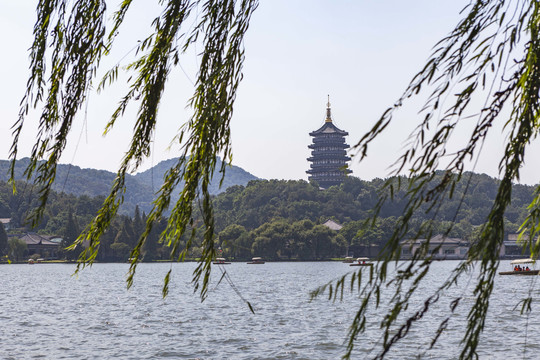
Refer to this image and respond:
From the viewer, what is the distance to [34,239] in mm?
94688

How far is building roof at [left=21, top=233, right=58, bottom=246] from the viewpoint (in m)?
93.8

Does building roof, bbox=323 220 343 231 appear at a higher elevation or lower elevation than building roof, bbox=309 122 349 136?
lower

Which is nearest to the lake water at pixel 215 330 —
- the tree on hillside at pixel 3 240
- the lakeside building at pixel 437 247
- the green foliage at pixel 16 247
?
the lakeside building at pixel 437 247

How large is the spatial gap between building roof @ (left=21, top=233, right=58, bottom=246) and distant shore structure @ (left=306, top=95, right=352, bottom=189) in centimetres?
5786

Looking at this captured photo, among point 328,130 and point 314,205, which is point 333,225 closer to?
point 314,205

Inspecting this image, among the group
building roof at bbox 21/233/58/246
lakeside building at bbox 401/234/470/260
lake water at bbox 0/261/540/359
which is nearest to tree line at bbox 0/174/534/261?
building roof at bbox 21/233/58/246

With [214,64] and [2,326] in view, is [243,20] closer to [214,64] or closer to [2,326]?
[214,64]

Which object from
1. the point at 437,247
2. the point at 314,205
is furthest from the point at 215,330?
the point at 314,205

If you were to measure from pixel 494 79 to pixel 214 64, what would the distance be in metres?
1.49

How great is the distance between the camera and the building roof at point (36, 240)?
9381 cm

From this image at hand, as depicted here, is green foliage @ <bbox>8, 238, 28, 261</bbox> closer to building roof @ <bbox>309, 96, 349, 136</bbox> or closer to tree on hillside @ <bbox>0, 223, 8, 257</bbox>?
tree on hillside @ <bbox>0, 223, 8, 257</bbox>

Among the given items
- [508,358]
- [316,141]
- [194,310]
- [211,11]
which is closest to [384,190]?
[211,11]

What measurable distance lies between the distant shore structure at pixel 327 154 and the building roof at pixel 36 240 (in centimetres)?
5786

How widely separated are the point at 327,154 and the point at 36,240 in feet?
208
